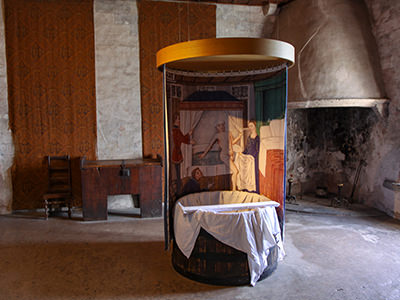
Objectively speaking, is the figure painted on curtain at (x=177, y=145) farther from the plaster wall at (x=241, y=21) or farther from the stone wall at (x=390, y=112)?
the stone wall at (x=390, y=112)

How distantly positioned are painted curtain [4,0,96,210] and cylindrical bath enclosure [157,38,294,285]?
2.60 meters

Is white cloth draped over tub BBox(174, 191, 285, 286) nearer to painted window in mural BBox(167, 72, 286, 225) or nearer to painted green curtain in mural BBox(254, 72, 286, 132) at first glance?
painted window in mural BBox(167, 72, 286, 225)

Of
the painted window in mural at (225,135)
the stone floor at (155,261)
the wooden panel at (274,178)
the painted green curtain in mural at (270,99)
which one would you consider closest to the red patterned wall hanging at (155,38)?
the stone floor at (155,261)

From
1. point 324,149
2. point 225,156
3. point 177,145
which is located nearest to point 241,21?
point 324,149

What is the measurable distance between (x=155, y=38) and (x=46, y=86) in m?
2.27

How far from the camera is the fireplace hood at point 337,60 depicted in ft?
19.8

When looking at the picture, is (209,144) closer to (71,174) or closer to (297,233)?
(297,233)

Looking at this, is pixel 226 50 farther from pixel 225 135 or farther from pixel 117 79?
pixel 117 79

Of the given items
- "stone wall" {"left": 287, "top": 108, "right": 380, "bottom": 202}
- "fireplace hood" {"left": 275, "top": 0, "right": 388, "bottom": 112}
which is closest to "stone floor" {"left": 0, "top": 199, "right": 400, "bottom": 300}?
"stone wall" {"left": 287, "top": 108, "right": 380, "bottom": 202}

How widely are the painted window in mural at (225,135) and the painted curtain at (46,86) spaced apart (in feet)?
8.23

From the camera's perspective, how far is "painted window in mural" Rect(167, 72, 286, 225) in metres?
4.68

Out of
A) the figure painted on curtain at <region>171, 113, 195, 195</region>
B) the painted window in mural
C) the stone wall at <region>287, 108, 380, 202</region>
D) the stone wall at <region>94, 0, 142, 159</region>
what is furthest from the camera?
the stone wall at <region>287, 108, 380, 202</region>

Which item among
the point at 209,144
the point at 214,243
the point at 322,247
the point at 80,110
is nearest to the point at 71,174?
the point at 80,110

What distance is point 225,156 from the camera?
5195mm
